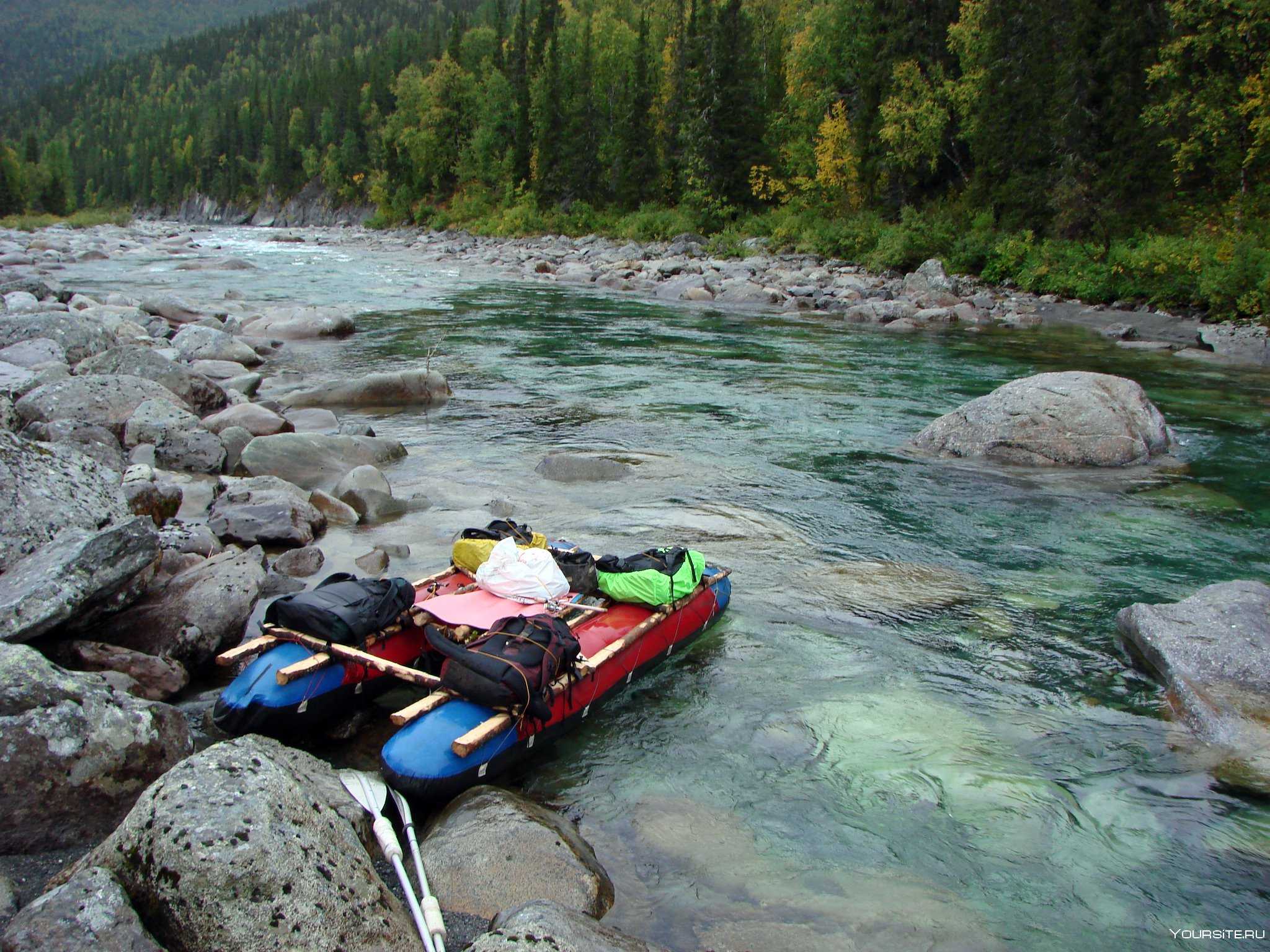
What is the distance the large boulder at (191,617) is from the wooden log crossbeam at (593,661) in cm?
205

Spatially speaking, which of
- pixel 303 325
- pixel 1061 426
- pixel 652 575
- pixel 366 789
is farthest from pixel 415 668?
pixel 303 325

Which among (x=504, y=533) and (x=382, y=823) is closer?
(x=382, y=823)

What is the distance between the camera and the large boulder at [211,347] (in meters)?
14.8

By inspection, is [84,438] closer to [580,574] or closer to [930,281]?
[580,574]

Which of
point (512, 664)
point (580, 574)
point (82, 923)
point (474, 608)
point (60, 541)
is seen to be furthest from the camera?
point (580, 574)

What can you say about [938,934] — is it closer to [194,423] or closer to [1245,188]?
[194,423]

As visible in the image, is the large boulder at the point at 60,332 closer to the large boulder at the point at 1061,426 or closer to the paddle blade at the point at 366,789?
the paddle blade at the point at 366,789

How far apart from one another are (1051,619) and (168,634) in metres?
6.06

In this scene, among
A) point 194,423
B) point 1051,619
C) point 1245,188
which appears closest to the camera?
point 1051,619

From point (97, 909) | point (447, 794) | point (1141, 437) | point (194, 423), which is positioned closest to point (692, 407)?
point (1141, 437)

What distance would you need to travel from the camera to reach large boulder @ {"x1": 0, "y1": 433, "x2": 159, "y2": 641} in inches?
175

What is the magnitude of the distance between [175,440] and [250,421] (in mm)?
1175

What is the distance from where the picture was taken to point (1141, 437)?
A: 1034 cm

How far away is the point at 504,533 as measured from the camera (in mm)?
6391
